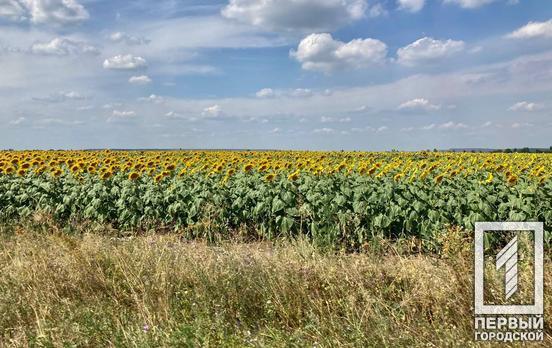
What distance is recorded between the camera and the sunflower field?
7.65m

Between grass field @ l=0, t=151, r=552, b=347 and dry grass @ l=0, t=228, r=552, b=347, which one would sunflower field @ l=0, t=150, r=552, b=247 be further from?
dry grass @ l=0, t=228, r=552, b=347

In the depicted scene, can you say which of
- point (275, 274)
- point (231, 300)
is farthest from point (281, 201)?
point (231, 300)

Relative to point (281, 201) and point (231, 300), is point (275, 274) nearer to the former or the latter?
point (231, 300)

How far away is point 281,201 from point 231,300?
12.4 ft

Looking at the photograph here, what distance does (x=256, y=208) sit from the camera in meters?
8.34

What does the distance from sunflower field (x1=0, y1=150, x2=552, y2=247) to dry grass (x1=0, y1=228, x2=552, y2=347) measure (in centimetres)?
175

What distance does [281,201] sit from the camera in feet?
26.8

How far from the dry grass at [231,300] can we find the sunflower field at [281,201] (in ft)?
5.73

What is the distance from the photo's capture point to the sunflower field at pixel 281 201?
25.1 feet

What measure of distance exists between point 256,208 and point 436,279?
14.1ft

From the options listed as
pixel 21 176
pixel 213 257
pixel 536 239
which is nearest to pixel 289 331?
pixel 213 257

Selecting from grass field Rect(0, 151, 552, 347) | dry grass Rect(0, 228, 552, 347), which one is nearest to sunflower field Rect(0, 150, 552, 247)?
grass field Rect(0, 151, 552, 347)

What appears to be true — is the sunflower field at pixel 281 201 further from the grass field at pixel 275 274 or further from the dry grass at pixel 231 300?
the dry grass at pixel 231 300

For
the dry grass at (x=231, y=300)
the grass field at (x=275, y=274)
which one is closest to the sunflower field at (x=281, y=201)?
the grass field at (x=275, y=274)
